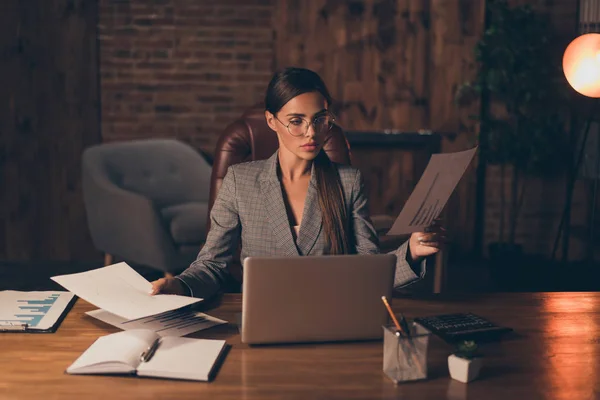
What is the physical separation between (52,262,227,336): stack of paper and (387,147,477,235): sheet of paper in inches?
18.2

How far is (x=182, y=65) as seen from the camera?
5.11m

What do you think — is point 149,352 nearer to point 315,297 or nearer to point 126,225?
point 315,297

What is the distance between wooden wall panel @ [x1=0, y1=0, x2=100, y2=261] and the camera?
4.92 m

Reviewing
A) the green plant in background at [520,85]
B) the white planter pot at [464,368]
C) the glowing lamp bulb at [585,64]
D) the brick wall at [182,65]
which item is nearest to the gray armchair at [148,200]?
the brick wall at [182,65]

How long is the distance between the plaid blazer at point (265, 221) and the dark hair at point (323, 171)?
0.02 metres

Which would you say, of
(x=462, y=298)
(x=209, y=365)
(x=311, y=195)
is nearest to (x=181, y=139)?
(x=311, y=195)

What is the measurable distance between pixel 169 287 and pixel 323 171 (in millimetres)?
606

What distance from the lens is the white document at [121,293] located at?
1.57 metres

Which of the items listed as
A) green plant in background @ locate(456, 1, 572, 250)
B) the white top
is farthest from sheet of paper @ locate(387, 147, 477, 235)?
green plant in background @ locate(456, 1, 572, 250)

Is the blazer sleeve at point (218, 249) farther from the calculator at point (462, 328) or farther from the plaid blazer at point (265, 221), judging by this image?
the calculator at point (462, 328)

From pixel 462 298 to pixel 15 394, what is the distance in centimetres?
109

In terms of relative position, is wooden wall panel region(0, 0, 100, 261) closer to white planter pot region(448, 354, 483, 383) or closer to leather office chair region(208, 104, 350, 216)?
leather office chair region(208, 104, 350, 216)

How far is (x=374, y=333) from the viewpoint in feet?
4.90

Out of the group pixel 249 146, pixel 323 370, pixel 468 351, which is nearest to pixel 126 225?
pixel 249 146
